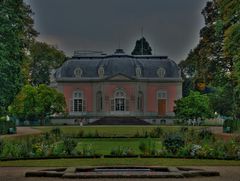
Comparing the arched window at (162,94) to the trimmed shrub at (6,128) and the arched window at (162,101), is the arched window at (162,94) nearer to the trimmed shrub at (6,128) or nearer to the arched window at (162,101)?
the arched window at (162,101)

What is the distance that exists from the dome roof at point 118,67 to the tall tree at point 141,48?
18029 mm

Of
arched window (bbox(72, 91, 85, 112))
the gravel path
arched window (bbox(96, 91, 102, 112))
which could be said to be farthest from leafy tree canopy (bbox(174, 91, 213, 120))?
the gravel path

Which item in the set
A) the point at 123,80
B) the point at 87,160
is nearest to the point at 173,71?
the point at 123,80

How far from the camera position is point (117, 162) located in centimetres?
1877

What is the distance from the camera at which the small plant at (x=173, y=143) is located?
71.8ft

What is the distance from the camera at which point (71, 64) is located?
78.1 metres

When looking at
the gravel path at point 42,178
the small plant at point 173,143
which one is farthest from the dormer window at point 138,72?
the gravel path at point 42,178

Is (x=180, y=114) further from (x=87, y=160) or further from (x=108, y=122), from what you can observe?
(x=87, y=160)

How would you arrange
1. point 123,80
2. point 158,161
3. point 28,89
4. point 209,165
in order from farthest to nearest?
point 123,80 → point 28,89 → point 158,161 → point 209,165

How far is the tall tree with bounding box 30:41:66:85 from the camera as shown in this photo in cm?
7900

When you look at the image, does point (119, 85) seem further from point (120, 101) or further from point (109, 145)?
point (109, 145)

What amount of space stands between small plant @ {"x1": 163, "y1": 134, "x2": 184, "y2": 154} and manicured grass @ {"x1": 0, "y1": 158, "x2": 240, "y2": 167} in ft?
5.95

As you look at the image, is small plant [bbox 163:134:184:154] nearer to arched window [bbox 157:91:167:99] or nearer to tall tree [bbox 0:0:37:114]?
tall tree [bbox 0:0:37:114]

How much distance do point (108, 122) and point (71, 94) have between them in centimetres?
1170
